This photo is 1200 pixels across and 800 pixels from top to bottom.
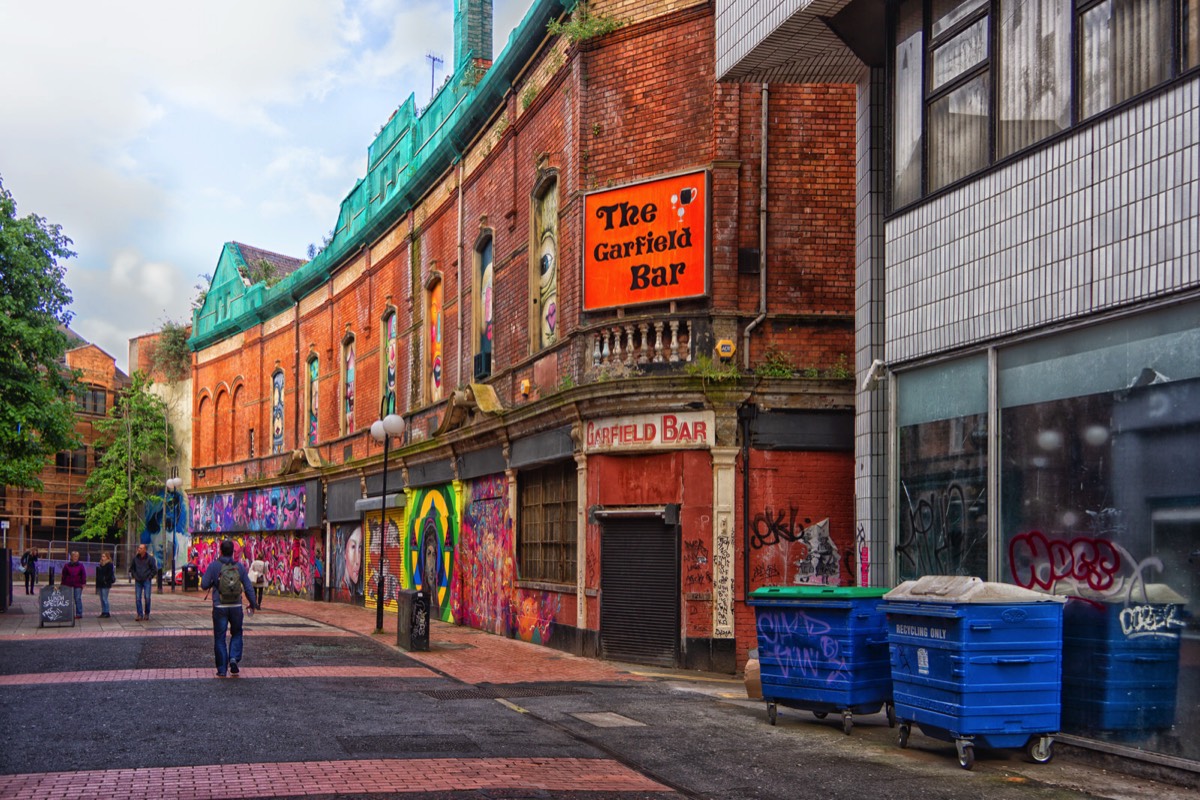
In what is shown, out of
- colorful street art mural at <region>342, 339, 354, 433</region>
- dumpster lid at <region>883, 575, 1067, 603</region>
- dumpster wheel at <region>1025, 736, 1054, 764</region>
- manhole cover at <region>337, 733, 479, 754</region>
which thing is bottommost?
manhole cover at <region>337, 733, 479, 754</region>

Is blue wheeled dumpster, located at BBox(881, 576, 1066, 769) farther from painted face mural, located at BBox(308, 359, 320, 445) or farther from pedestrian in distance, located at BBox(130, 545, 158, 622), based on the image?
painted face mural, located at BBox(308, 359, 320, 445)

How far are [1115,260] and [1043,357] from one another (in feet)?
3.97

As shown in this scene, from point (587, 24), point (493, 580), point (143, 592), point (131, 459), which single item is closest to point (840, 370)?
point (587, 24)

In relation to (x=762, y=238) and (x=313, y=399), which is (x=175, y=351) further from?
(x=762, y=238)

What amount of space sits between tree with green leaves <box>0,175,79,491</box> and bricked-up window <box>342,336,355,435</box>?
25.5ft

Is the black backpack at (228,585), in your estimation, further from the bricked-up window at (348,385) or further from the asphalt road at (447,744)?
the bricked-up window at (348,385)

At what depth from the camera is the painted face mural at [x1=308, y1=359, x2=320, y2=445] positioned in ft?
123

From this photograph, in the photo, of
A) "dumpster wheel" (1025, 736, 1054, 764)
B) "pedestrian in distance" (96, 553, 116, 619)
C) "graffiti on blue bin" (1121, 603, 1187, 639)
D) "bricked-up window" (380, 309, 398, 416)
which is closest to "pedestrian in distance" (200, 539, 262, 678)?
"dumpster wheel" (1025, 736, 1054, 764)

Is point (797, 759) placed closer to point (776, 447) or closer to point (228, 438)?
point (776, 447)

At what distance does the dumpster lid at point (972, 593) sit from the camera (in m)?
8.98

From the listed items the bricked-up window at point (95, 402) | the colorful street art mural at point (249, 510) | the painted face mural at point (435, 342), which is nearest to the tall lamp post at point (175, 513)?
the colorful street art mural at point (249, 510)

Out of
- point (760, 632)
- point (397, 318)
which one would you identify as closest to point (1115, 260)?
point (760, 632)

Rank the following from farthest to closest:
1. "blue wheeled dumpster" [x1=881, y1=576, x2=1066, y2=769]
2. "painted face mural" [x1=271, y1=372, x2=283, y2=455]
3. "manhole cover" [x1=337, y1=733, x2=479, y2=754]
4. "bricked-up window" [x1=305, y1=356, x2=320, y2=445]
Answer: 1. "painted face mural" [x1=271, y1=372, x2=283, y2=455]
2. "bricked-up window" [x1=305, y1=356, x2=320, y2=445]
3. "manhole cover" [x1=337, y1=733, x2=479, y2=754]
4. "blue wheeled dumpster" [x1=881, y1=576, x2=1066, y2=769]

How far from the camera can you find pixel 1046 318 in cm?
1016
